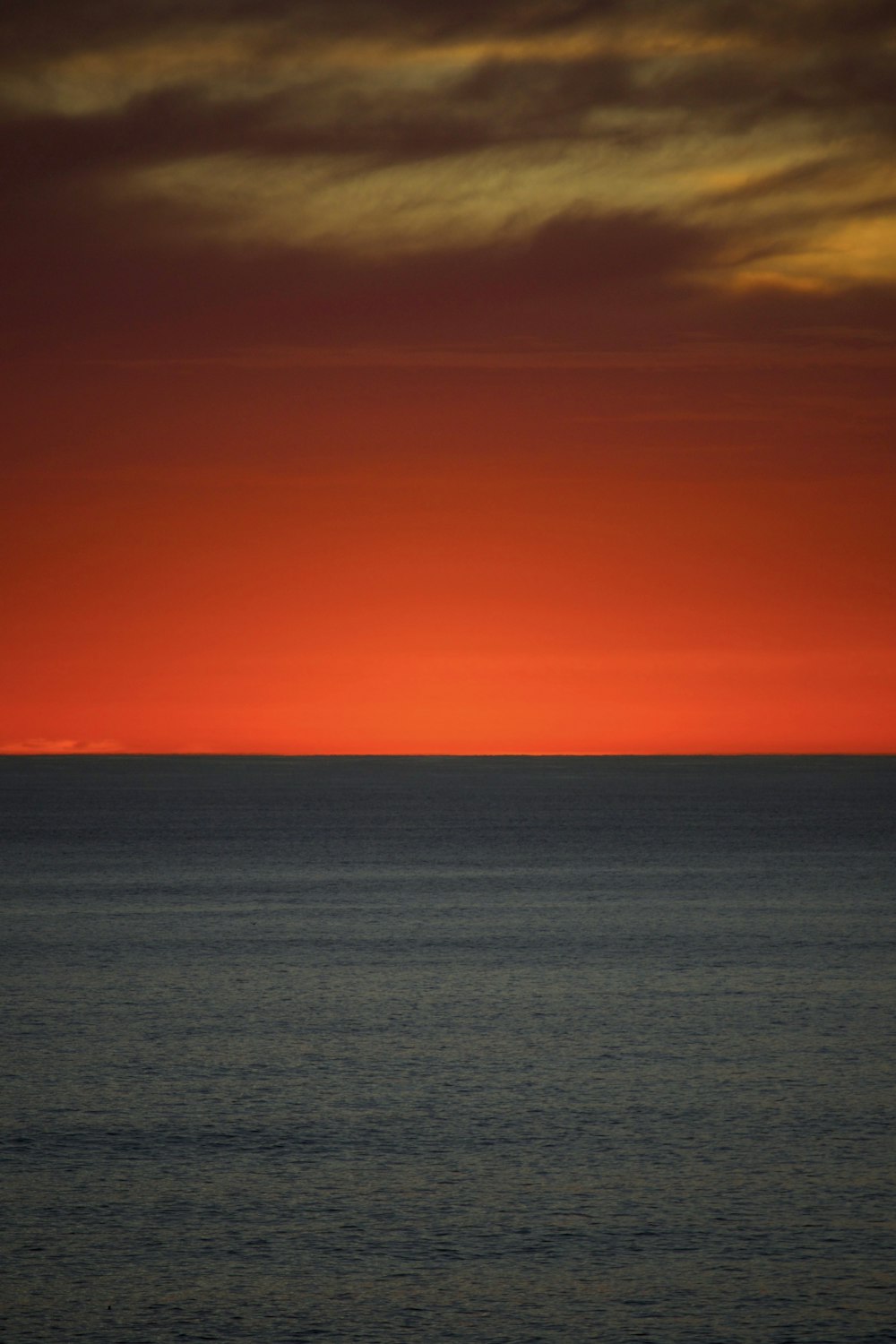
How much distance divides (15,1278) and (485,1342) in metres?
7.56

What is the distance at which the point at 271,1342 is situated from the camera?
22062mm

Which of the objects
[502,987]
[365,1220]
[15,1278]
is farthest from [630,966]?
[15,1278]

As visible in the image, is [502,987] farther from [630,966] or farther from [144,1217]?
[144,1217]

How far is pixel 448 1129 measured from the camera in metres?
33.6

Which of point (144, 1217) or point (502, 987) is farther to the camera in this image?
point (502, 987)

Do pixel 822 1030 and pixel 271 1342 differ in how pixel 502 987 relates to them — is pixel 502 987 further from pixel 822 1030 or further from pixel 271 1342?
pixel 271 1342

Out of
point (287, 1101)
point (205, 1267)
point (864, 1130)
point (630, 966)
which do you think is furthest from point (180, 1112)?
point (630, 966)

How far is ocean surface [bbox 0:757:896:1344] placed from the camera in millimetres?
23719

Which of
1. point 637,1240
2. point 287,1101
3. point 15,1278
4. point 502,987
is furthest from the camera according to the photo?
point 502,987

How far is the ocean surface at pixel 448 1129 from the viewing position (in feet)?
77.8

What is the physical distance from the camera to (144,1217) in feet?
90.1

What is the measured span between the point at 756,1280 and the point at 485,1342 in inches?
193

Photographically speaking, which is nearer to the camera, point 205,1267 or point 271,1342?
point 271,1342

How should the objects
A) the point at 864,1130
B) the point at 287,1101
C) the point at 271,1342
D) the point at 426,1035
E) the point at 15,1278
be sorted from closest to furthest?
the point at 271,1342
the point at 15,1278
the point at 864,1130
the point at 287,1101
the point at 426,1035
